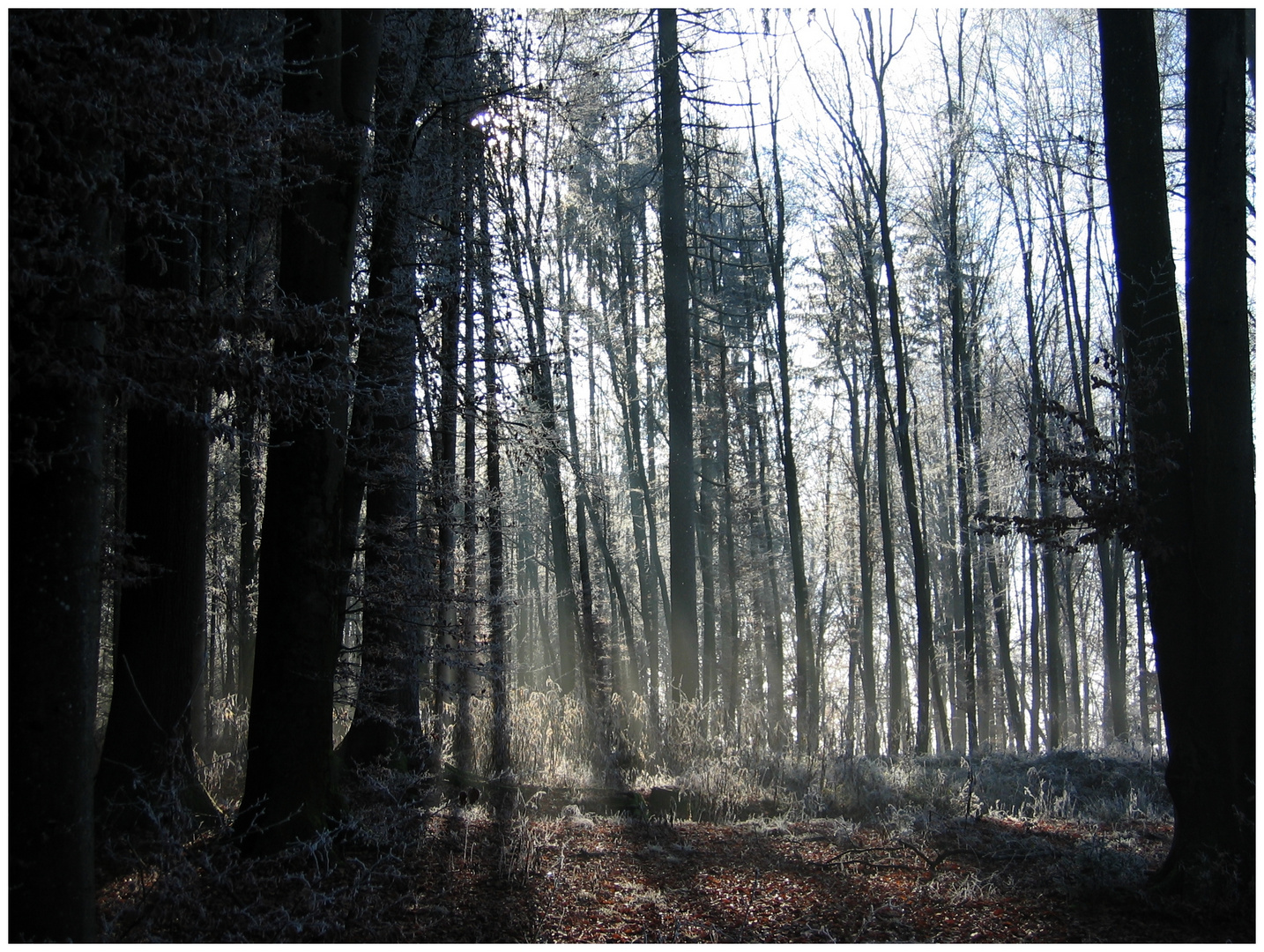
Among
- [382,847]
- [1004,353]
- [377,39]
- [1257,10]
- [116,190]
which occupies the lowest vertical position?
[382,847]

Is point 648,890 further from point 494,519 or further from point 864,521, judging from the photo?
point 864,521

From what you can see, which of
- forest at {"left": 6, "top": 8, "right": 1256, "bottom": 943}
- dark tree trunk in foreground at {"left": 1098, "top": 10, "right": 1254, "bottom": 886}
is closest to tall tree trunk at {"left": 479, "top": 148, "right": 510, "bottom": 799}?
forest at {"left": 6, "top": 8, "right": 1256, "bottom": 943}

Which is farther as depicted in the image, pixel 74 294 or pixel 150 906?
pixel 150 906

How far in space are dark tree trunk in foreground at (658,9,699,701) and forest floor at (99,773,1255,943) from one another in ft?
17.8

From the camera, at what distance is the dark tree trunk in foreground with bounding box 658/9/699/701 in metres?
11.6

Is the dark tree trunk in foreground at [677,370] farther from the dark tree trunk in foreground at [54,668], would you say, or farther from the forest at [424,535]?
the dark tree trunk in foreground at [54,668]

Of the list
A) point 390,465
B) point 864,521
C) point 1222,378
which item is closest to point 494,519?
point 390,465

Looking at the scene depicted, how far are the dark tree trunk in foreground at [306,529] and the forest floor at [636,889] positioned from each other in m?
0.39

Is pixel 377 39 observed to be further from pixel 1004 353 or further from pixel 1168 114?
pixel 1004 353

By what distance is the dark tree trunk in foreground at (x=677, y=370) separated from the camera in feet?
38.2

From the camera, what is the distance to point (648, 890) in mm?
5016

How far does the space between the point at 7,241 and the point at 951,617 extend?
85.1 feet

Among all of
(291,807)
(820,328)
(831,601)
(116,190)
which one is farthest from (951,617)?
(116,190)

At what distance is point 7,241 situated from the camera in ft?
9.82
